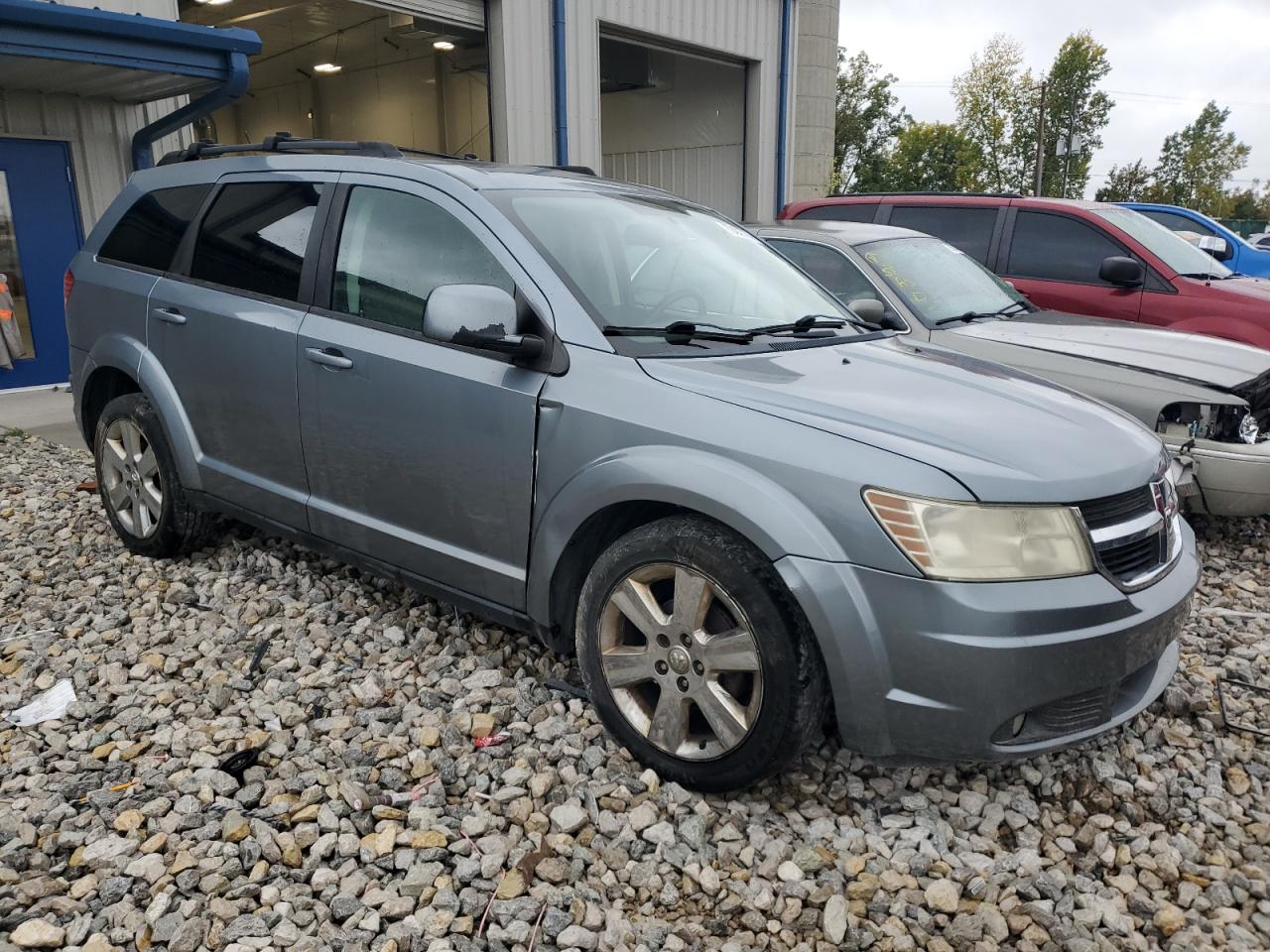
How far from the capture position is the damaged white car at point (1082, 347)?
482cm

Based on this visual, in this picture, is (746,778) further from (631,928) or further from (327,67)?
(327,67)

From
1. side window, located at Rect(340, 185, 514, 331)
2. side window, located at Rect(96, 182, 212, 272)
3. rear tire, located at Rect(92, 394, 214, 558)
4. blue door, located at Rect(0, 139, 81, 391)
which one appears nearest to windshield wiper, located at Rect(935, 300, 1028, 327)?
side window, located at Rect(340, 185, 514, 331)

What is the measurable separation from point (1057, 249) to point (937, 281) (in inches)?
70.3

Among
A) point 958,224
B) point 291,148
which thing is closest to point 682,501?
point 291,148

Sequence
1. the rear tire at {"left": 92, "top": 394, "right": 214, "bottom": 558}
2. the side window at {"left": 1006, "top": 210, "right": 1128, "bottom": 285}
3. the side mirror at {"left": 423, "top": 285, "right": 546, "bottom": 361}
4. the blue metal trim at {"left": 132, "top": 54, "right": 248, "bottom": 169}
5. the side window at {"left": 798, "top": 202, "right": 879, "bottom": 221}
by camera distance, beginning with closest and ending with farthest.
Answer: the side mirror at {"left": 423, "top": 285, "right": 546, "bottom": 361} → the rear tire at {"left": 92, "top": 394, "right": 214, "bottom": 558} → the side window at {"left": 1006, "top": 210, "right": 1128, "bottom": 285} → the blue metal trim at {"left": 132, "top": 54, "right": 248, "bottom": 169} → the side window at {"left": 798, "top": 202, "right": 879, "bottom": 221}

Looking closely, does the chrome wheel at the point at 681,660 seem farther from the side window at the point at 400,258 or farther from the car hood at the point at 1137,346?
the car hood at the point at 1137,346

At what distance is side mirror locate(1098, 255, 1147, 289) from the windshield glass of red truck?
378 cm

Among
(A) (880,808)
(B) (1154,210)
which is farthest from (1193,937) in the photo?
(B) (1154,210)

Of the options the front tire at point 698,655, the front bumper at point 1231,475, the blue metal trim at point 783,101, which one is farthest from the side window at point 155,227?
the blue metal trim at point 783,101

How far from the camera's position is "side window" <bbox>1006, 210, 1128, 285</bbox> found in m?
7.11

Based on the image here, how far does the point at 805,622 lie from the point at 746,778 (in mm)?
496

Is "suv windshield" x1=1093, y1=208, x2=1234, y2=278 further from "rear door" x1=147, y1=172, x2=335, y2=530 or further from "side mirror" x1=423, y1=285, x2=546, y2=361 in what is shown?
"rear door" x1=147, y1=172, x2=335, y2=530

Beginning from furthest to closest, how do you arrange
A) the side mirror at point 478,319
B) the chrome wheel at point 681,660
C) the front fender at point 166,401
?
the front fender at point 166,401 < the side mirror at point 478,319 < the chrome wheel at point 681,660

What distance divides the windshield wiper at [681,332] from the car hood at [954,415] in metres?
0.12
